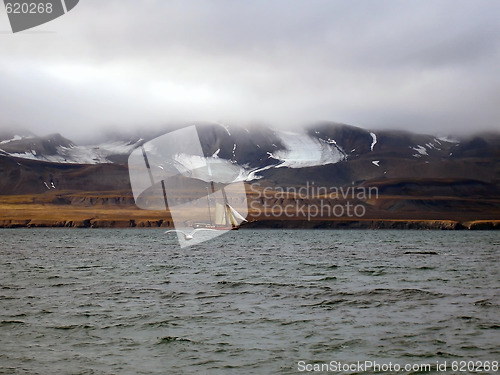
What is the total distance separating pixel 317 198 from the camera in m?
180

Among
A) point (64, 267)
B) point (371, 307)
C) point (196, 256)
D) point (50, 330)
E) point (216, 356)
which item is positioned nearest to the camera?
point (216, 356)

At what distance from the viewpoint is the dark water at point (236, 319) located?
17.0m

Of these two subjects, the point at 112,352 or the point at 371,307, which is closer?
the point at 112,352

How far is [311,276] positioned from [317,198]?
145706 millimetres

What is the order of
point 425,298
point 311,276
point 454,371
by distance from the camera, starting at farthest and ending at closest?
point 311,276 < point 425,298 < point 454,371

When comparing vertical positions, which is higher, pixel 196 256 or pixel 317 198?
pixel 196 256

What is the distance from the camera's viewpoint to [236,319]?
2181 centimetres

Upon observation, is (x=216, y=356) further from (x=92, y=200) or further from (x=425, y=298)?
(x=92, y=200)

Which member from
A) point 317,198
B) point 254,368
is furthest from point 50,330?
point 317,198

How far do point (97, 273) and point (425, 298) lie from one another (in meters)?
18.1

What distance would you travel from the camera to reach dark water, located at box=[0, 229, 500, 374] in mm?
16984

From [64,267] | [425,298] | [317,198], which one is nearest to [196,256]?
[64,267]

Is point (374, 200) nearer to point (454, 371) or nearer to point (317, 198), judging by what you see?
point (317, 198)

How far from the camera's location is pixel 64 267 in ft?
131
